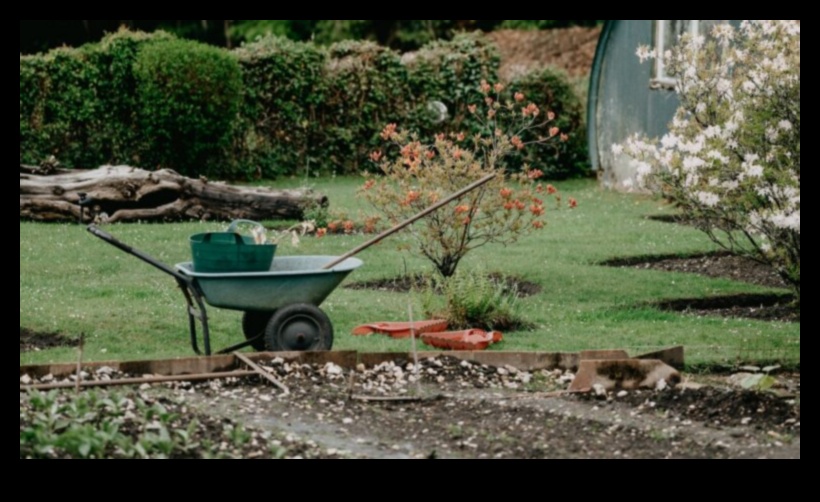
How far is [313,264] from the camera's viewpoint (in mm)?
8031

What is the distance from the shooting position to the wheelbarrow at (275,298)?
23.9 ft

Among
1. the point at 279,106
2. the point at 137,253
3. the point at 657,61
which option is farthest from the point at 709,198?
the point at 279,106

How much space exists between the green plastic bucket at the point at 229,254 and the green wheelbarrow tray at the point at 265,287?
10 centimetres

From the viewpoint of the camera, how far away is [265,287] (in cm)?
736

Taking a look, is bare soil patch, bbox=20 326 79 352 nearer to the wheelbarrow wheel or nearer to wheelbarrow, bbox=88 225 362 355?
wheelbarrow, bbox=88 225 362 355

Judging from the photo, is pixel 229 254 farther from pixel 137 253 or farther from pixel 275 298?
pixel 137 253

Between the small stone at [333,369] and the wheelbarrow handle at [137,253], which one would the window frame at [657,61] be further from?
the wheelbarrow handle at [137,253]

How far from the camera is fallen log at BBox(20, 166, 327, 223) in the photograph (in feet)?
45.4

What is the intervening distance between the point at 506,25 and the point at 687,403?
26.9 m

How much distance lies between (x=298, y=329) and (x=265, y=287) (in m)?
0.36

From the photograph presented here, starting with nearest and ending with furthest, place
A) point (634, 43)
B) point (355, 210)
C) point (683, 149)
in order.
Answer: point (683, 149)
point (355, 210)
point (634, 43)

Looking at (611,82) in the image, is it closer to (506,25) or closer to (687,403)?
(687,403)

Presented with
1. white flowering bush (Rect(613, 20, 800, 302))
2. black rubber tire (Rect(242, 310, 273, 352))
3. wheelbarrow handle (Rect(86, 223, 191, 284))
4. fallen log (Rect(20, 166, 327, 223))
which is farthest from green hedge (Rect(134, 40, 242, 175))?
wheelbarrow handle (Rect(86, 223, 191, 284))
